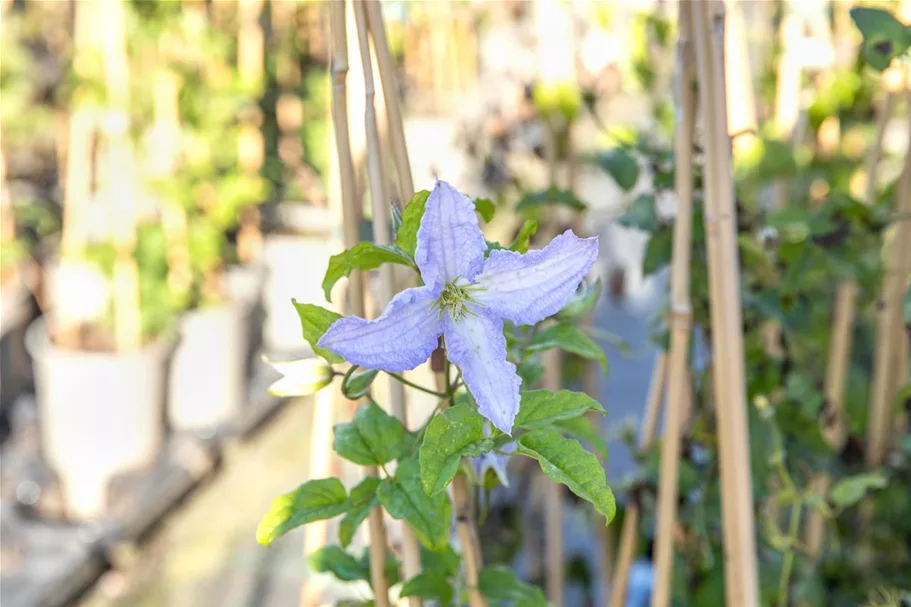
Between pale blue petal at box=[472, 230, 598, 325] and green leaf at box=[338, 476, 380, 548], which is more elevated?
pale blue petal at box=[472, 230, 598, 325]

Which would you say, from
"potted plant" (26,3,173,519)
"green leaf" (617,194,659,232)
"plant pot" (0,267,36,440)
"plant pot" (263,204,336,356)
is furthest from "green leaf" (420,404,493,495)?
"plant pot" (263,204,336,356)

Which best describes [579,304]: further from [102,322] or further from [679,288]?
[102,322]

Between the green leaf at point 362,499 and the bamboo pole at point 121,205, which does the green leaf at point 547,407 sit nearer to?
the green leaf at point 362,499

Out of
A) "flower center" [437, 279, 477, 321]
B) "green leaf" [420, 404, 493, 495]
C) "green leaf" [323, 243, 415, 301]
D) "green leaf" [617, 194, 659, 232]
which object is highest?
"green leaf" [323, 243, 415, 301]

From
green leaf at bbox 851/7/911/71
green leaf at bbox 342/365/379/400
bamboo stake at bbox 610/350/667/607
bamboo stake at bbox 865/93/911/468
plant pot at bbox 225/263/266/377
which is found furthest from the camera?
plant pot at bbox 225/263/266/377

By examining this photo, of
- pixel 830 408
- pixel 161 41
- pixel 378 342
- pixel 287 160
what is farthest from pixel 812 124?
pixel 287 160

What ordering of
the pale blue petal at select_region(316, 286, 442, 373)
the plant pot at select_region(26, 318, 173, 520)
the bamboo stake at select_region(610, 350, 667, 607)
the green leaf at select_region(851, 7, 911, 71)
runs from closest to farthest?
1. the pale blue petal at select_region(316, 286, 442, 373)
2. the green leaf at select_region(851, 7, 911, 71)
3. the bamboo stake at select_region(610, 350, 667, 607)
4. the plant pot at select_region(26, 318, 173, 520)

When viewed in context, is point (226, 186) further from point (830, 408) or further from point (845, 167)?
point (830, 408)

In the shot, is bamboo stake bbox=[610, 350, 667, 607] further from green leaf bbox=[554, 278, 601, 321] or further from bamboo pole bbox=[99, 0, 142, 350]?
bamboo pole bbox=[99, 0, 142, 350]
